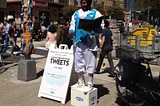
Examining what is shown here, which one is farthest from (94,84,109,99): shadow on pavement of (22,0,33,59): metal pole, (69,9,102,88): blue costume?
(22,0,33,59): metal pole

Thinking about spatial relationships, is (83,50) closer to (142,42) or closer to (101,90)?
(101,90)

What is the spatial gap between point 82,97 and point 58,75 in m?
0.74

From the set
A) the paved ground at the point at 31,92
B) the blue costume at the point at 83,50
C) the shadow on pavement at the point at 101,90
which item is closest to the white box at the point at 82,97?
the paved ground at the point at 31,92

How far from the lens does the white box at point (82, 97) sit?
4777 millimetres

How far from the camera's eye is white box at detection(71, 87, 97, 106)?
15.7ft

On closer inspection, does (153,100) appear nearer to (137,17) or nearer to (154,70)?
(154,70)

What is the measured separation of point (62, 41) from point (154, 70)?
10.6ft

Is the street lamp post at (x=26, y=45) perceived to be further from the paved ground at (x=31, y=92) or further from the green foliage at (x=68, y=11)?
the green foliage at (x=68, y=11)

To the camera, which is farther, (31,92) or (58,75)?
(31,92)

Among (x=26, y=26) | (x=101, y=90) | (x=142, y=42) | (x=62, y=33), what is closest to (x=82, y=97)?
(x=101, y=90)

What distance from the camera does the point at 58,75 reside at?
5.27 metres

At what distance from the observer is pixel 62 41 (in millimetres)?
7633

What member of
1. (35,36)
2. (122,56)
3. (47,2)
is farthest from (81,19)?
(47,2)

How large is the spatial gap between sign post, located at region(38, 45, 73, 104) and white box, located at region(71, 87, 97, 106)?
25 cm
